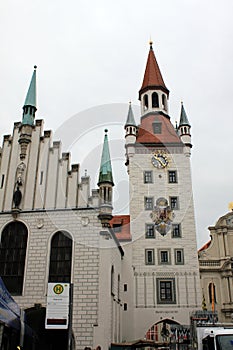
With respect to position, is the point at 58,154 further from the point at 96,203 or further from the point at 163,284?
the point at 163,284

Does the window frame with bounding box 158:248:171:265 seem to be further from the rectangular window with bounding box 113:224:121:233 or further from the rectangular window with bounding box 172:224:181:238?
the rectangular window with bounding box 113:224:121:233

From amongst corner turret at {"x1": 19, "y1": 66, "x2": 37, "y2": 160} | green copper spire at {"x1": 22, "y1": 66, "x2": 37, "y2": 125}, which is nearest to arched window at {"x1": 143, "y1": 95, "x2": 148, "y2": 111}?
green copper spire at {"x1": 22, "y1": 66, "x2": 37, "y2": 125}

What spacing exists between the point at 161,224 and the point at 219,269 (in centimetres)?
569

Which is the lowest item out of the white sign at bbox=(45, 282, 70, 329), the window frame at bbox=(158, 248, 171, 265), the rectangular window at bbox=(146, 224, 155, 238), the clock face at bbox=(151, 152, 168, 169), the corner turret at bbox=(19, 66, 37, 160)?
the white sign at bbox=(45, 282, 70, 329)

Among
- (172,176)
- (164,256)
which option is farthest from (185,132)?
(164,256)

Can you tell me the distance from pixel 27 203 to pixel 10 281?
4.09 metres

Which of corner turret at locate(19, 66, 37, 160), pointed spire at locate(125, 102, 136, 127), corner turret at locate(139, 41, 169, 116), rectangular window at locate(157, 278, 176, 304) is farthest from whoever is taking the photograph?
corner turret at locate(139, 41, 169, 116)

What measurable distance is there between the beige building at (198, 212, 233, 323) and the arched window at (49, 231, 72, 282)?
43.2 feet

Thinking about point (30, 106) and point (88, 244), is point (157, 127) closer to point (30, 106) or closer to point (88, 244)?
point (30, 106)

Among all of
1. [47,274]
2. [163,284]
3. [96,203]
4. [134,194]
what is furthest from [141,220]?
[47,274]

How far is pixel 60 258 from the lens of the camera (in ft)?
60.8

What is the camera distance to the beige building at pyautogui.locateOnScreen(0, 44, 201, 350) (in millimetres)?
A: 17469

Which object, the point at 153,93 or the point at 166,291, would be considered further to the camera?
the point at 153,93

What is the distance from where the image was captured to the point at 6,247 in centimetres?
1922
